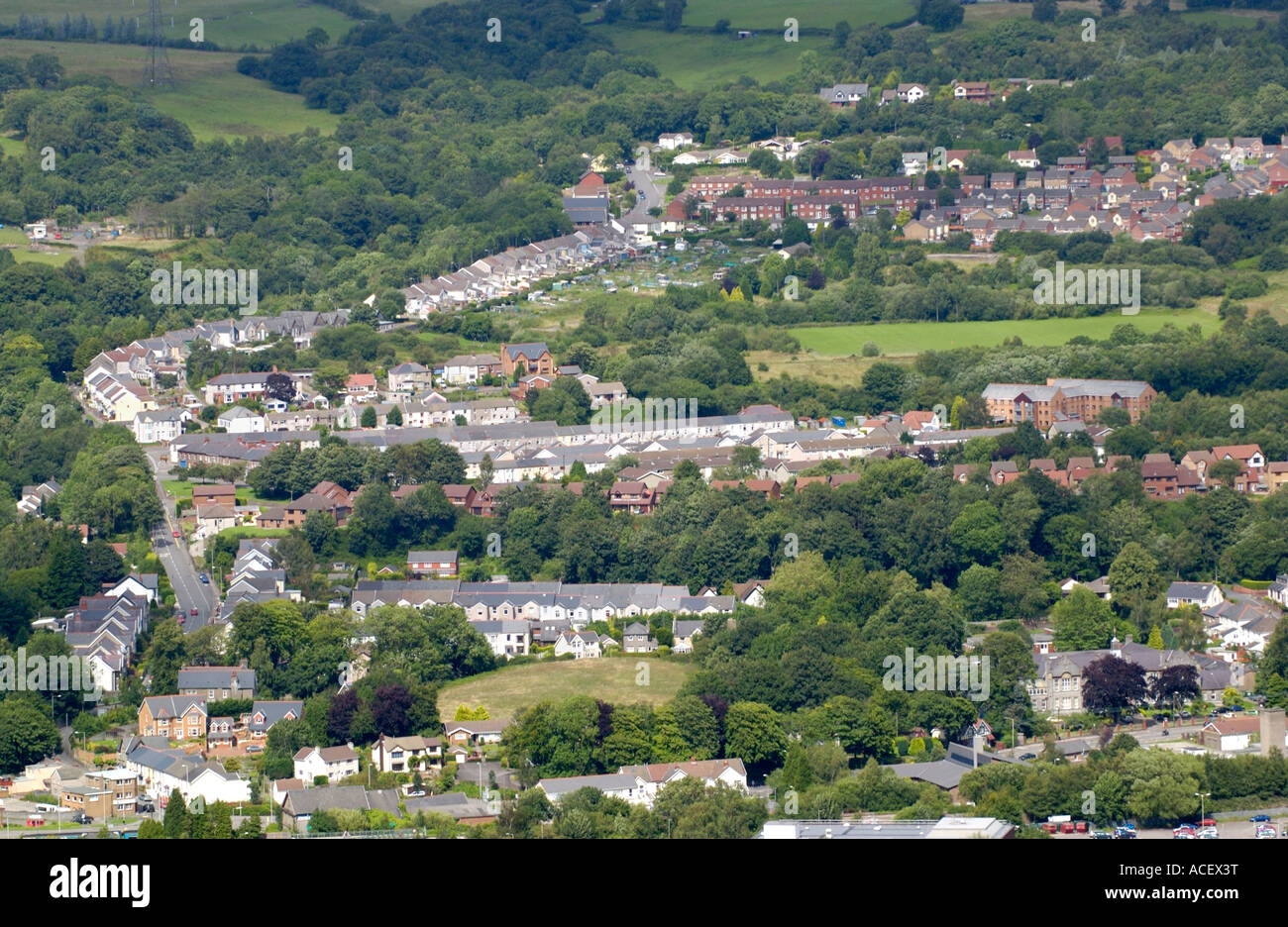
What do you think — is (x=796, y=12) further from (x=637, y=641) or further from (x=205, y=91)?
(x=637, y=641)

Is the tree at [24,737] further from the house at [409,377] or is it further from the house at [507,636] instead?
the house at [409,377]

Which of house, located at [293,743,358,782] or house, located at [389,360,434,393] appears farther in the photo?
house, located at [389,360,434,393]

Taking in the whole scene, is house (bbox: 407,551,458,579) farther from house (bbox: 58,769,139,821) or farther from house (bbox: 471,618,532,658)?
house (bbox: 58,769,139,821)

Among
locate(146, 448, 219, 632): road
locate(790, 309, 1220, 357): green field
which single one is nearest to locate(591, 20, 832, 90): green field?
locate(790, 309, 1220, 357): green field

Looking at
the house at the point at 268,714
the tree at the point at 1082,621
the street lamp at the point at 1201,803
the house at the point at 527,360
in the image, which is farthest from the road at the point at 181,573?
the street lamp at the point at 1201,803

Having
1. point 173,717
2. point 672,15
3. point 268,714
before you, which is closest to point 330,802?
point 268,714
